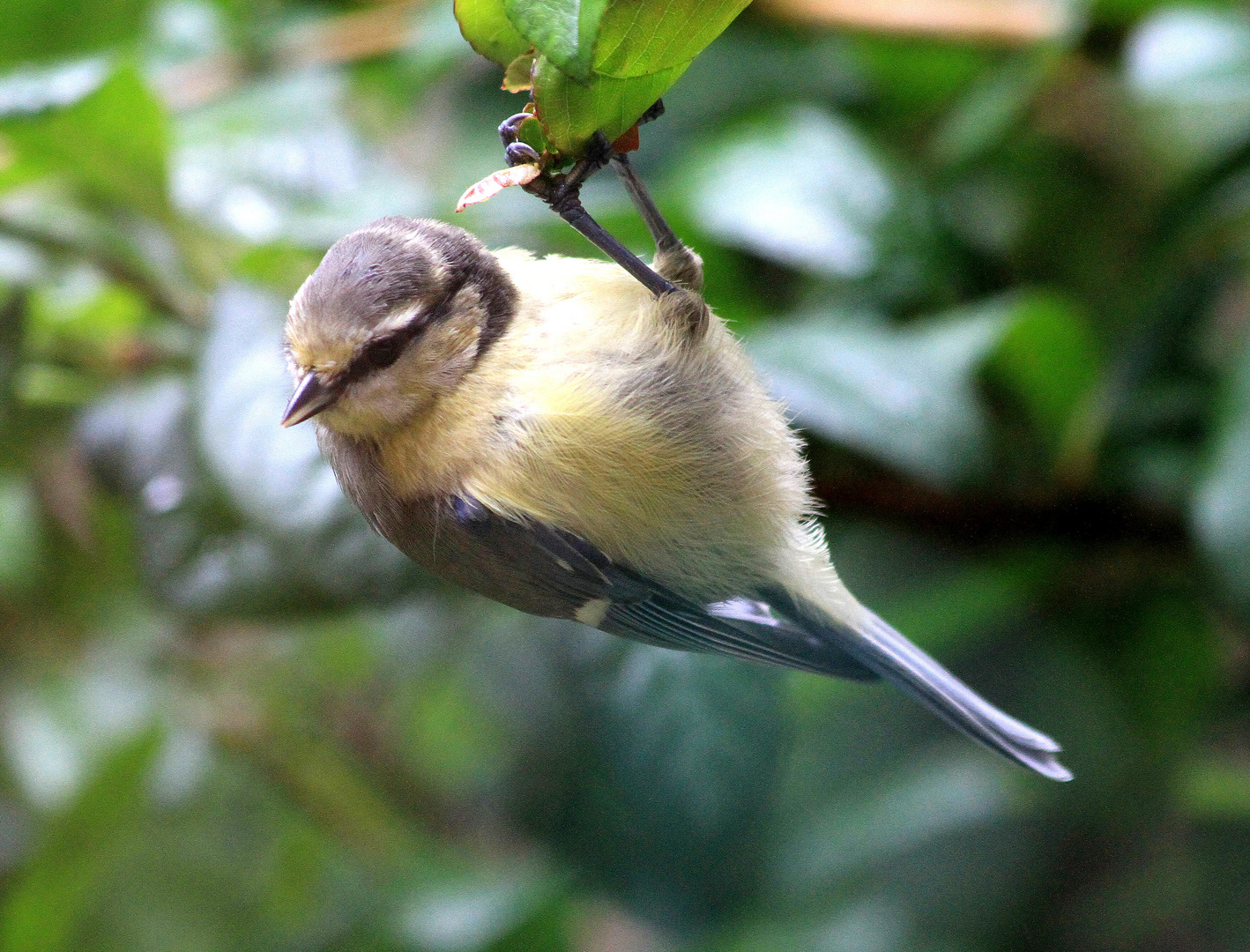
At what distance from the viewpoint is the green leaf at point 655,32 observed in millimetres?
607

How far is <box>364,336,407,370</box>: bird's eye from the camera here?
90 cm

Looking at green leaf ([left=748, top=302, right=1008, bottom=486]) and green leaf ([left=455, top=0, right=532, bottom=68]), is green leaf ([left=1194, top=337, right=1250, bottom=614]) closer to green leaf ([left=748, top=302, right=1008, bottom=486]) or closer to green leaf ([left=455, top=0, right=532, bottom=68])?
green leaf ([left=748, top=302, right=1008, bottom=486])

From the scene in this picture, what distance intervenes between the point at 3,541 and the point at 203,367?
1.95 ft

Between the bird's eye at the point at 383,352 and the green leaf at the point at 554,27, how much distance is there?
34 centimetres

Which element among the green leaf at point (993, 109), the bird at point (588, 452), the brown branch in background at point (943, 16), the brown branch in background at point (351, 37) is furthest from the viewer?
the brown branch in background at point (351, 37)

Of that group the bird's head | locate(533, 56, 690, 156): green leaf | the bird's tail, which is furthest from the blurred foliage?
locate(533, 56, 690, 156): green leaf

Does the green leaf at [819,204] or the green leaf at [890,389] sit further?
the green leaf at [819,204]

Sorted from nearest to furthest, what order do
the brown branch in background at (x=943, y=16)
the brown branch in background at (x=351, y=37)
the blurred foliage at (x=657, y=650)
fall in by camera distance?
the blurred foliage at (x=657, y=650) → the brown branch in background at (x=943, y=16) → the brown branch in background at (x=351, y=37)

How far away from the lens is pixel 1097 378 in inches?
60.3

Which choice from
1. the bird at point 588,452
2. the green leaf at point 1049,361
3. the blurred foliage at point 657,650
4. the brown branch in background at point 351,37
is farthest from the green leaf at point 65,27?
the green leaf at point 1049,361

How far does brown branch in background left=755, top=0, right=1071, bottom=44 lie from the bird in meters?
0.91

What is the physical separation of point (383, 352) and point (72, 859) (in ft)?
3.79

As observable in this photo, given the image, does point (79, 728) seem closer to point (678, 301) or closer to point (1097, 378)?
point (678, 301)

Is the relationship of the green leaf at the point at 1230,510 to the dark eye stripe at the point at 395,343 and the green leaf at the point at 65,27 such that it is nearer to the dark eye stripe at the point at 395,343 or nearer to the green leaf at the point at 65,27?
the dark eye stripe at the point at 395,343
